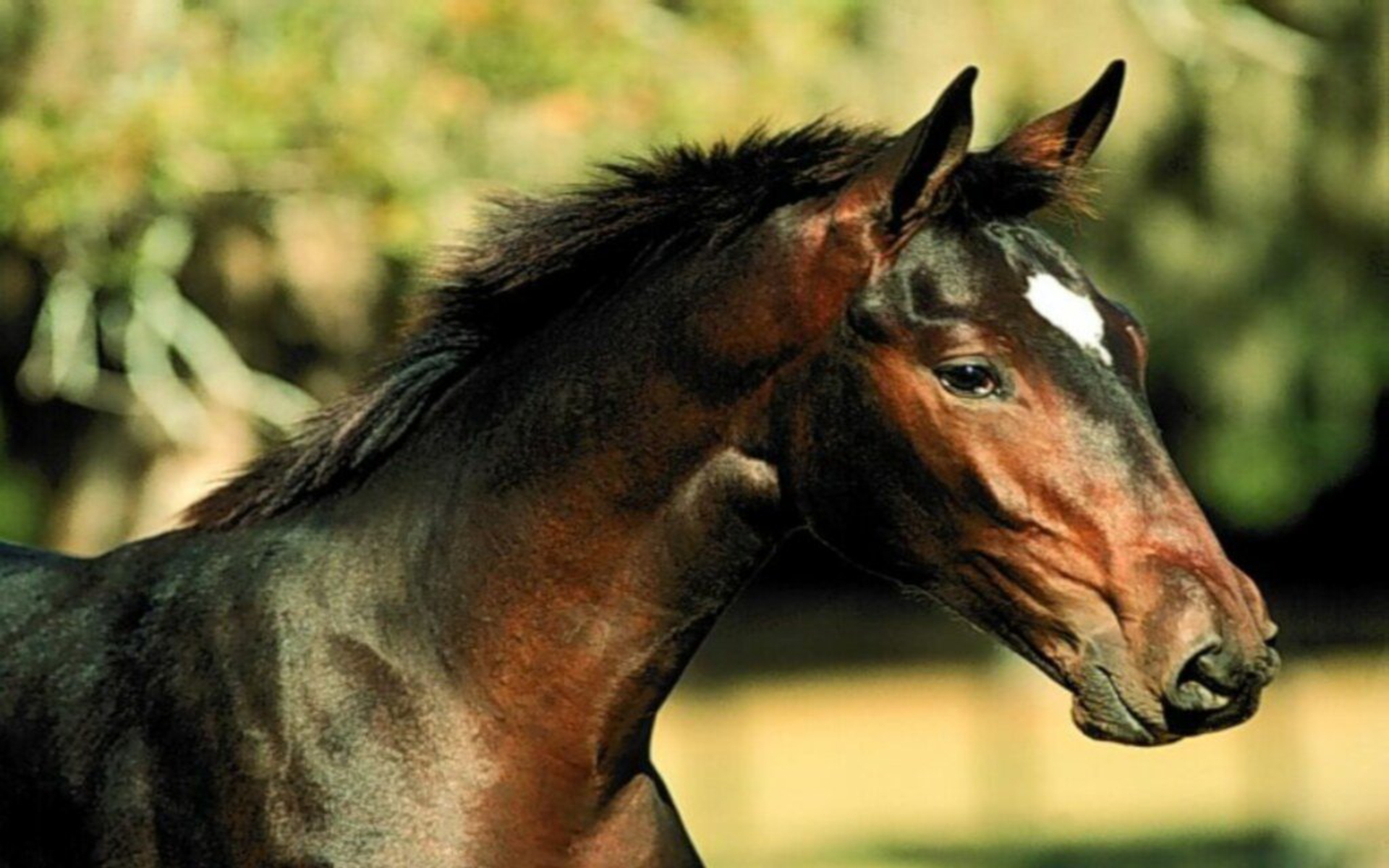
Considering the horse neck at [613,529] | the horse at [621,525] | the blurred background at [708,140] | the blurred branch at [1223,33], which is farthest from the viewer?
the blurred branch at [1223,33]

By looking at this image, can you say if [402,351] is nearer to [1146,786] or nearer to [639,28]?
[639,28]

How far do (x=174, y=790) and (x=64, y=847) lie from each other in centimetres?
29

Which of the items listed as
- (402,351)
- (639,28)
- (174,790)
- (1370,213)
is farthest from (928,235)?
(1370,213)

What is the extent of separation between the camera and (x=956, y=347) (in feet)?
14.5

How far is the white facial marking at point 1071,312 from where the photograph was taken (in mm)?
4402

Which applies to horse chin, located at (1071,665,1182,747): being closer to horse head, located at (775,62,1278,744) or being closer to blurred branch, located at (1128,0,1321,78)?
horse head, located at (775,62,1278,744)

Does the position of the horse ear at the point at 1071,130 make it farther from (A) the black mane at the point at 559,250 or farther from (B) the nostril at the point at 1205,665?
(B) the nostril at the point at 1205,665

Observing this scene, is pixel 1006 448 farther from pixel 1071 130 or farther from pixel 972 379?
pixel 1071 130

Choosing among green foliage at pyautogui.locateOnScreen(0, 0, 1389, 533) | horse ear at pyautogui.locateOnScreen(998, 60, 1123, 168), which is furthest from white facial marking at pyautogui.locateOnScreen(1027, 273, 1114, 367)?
green foliage at pyautogui.locateOnScreen(0, 0, 1389, 533)

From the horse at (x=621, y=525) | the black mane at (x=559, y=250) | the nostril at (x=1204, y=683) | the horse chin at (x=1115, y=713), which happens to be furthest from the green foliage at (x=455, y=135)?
the nostril at (x=1204, y=683)

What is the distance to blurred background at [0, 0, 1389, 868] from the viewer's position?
1175 centimetres

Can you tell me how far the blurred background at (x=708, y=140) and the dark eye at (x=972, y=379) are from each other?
1.08 meters

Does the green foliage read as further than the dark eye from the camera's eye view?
Yes

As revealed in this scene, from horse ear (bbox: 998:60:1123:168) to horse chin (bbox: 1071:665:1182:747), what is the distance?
94cm
